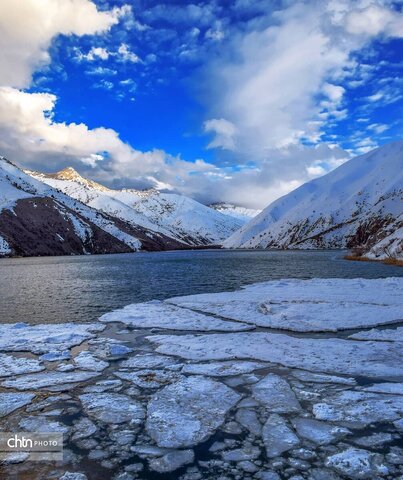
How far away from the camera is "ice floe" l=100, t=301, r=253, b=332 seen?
68.2ft

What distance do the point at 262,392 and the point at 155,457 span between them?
458 cm

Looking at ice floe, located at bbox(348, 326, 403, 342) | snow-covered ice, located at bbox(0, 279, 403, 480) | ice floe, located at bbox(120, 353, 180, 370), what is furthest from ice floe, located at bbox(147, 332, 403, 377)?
ice floe, located at bbox(348, 326, 403, 342)

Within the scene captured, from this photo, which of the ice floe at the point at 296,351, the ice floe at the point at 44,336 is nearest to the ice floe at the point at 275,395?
the ice floe at the point at 296,351

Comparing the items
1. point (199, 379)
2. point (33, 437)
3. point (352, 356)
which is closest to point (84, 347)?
point (199, 379)

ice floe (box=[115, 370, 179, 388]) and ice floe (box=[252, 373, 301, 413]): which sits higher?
ice floe (box=[115, 370, 179, 388])

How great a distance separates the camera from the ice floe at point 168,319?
2078cm

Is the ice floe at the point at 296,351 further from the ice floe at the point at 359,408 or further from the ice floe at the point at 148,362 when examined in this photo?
the ice floe at the point at 359,408

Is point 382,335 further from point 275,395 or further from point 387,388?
point 275,395

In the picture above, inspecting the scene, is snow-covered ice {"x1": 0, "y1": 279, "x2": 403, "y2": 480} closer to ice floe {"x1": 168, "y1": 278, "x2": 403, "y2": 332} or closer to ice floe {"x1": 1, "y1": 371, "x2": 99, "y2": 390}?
ice floe {"x1": 1, "y1": 371, "x2": 99, "y2": 390}

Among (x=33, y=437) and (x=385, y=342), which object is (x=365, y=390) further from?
(x=33, y=437)

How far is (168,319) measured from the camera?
2281 cm

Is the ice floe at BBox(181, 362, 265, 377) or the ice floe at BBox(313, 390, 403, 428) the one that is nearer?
the ice floe at BBox(313, 390, 403, 428)
